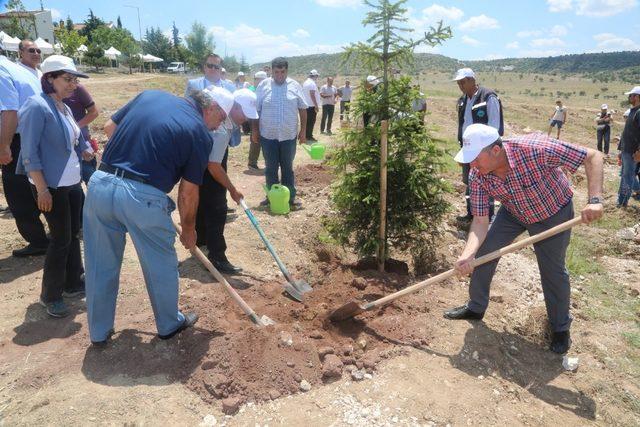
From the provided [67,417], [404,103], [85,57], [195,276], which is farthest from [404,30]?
[85,57]

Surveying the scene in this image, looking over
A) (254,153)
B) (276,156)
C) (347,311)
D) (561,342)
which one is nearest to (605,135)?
(254,153)

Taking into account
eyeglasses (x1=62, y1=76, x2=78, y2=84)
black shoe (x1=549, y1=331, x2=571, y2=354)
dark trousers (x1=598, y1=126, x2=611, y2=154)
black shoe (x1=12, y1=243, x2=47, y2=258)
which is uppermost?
eyeglasses (x1=62, y1=76, x2=78, y2=84)

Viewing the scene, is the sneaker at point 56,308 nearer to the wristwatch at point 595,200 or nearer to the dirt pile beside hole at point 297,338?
the dirt pile beside hole at point 297,338

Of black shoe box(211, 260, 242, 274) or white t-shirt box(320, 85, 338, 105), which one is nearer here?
black shoe box(211, 260, 242, 274)

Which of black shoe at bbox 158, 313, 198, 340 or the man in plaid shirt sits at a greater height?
the man in plaid shirt

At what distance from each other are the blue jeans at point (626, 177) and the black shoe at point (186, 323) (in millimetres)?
8020

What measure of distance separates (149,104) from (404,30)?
2.61m

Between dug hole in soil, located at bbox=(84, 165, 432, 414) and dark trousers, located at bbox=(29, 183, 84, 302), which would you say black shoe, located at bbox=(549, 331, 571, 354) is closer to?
dug hole in soil, located at bbox=(84, 165, 432, 414)

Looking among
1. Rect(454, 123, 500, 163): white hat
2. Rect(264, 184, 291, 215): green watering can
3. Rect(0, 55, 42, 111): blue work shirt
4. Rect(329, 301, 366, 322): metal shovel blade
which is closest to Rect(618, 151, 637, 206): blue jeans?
Rect(264, 184, 291, 215): green watering can

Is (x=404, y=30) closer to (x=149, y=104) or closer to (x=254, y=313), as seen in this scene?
(x=149, y=104)

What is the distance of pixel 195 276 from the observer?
4832 mm

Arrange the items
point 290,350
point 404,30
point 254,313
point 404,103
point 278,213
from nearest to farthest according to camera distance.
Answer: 1. point 290,350
2. point 254,313
3. point 404,30
4. point 404,103
5. point 278,213

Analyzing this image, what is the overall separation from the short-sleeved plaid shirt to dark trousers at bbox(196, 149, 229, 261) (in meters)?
2.64

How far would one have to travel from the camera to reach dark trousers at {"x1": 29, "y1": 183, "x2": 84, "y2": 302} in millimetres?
3770
